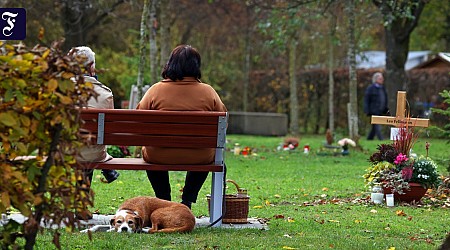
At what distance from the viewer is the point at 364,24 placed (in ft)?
84.1

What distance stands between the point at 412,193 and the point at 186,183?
118 inches

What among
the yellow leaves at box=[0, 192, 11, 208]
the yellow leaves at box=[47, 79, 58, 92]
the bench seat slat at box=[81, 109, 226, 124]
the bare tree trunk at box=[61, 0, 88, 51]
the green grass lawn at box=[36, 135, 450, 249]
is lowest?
the green grass lawn at box=[36, 135, 450, 249]

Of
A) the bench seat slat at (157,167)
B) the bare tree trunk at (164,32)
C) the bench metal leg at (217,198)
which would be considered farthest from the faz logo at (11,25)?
the bare tree trunk at (164,32)

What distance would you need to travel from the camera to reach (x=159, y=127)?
7.94 meters

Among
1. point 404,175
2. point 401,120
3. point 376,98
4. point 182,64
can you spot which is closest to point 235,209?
point 182,64

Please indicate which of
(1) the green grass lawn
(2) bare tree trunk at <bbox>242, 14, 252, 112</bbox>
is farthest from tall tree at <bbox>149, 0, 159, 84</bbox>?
(2) bare tree trunk at <bbox>242, 14, 252, 112</bbox>

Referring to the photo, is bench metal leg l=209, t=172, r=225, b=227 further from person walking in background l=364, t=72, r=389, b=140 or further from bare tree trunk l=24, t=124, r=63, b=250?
person walking in background l=364, t=72, r=389, b=140

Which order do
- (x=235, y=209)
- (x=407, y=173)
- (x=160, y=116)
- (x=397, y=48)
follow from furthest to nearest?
1. (x=397, y=48)
2. (x=407, y=173)
3. (x=235, y=209)
4. (x=160, y=116)

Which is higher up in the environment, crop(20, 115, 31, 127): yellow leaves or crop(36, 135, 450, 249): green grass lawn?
crop(20, 115, 31, 127): yellow leaves

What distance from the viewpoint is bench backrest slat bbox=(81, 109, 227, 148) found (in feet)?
25.8

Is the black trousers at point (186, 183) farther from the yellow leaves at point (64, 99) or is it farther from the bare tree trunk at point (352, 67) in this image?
the bare tree trunk at point (352, 67)

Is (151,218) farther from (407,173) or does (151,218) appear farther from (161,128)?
(407,173)

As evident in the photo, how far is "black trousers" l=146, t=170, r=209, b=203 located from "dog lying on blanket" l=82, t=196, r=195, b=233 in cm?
82

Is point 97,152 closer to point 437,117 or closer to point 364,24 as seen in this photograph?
point 364,24
